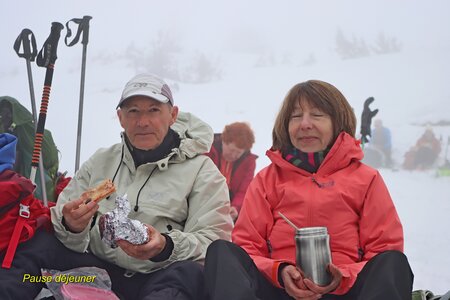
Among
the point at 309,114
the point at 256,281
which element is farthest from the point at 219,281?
the point at 309,114

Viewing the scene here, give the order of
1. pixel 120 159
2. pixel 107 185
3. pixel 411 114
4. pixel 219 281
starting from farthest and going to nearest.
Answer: pixel 411 114
pixel 120 159
pixel 107 185
pixel 219 281

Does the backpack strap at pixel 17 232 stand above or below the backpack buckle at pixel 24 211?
below

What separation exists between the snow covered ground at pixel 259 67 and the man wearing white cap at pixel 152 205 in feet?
9.94

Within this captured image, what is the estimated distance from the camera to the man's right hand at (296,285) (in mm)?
1095

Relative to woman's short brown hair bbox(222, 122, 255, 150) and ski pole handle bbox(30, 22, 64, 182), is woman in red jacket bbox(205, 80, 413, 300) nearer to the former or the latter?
ski pole handle bbox(30, 22, 64, 182)

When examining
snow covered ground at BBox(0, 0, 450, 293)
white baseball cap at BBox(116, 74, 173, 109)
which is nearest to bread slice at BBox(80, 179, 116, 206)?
white baseball cap at BBox(116, 74, 173, 109)

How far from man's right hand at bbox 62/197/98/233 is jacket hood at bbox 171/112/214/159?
34 centimetres

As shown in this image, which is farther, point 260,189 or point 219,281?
point 260,189

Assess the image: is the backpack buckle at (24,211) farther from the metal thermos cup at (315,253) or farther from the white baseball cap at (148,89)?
the metal thermos cup at (315,253)

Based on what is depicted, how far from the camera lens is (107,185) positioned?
1308 millimetres

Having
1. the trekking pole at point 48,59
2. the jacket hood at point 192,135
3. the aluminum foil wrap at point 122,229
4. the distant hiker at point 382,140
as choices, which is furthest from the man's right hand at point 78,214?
the distant hiker at point 382,140

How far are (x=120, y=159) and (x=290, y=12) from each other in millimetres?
6237

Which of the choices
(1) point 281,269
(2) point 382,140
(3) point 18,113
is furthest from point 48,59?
(2) point 382,140

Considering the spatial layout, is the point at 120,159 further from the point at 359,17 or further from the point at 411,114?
the point at 359,17
